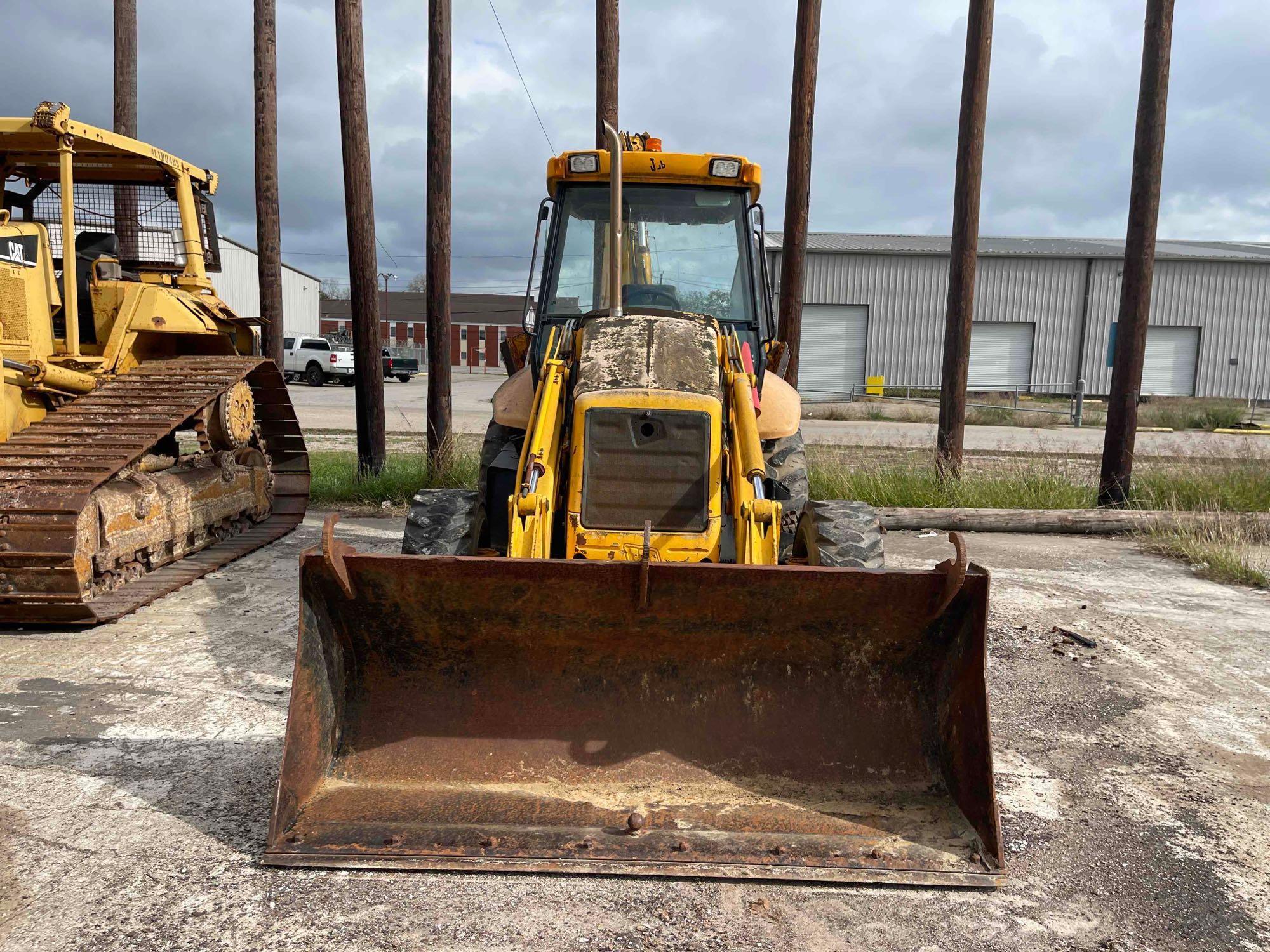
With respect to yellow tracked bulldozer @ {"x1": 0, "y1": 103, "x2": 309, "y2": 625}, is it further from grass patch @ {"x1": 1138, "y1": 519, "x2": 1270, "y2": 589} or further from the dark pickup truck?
the dark pickup truck

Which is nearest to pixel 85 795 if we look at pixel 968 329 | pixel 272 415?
pixel 272 415

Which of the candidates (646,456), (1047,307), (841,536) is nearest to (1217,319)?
(1047,307)

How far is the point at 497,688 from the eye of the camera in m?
3.49

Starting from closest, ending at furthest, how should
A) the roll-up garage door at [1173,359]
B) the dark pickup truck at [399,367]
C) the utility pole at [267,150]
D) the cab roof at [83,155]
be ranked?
the cab roof at [83,155] < the utility pole at [267,150] < the roll-up garage door at [1173,359] < the dark pickup truck at [399,367]

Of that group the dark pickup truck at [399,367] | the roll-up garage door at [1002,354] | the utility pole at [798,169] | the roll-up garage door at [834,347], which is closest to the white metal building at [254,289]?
the dark pickup truck at [399,367]

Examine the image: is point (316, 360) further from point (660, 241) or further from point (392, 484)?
point (660, 241)

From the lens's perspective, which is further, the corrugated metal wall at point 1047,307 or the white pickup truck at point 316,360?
the white pickup truck at point 316,360

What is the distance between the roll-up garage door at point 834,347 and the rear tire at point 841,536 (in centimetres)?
2631

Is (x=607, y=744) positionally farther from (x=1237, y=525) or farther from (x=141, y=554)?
(x=1237, y=525)

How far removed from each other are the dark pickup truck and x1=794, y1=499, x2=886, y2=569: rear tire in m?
33.8

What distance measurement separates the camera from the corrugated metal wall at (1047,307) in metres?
30.0

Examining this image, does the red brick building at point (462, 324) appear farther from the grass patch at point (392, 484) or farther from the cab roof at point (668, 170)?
the cab roof at point (668, 170)

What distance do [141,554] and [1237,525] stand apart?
29.0 feet

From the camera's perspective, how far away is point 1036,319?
99.2 feet
